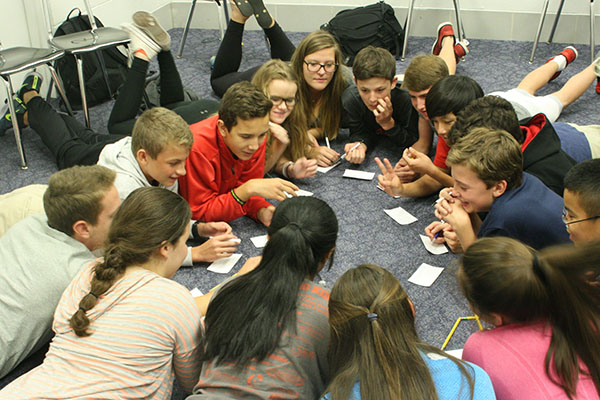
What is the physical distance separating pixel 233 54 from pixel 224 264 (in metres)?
1.70

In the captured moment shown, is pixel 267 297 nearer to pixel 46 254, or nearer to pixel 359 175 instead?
pixel 46 254

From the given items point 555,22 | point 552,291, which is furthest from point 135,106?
point 555,22

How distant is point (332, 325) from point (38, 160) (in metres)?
2.40

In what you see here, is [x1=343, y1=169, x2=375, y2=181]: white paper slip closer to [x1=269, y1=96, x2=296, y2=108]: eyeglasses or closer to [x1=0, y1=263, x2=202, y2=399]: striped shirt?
[x1=269, y1=96, x2=296, y2=108]: eyeglasses

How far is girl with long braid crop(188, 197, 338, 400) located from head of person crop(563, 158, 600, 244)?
2.72 feet

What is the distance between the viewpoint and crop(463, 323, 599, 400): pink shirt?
123 centimetres

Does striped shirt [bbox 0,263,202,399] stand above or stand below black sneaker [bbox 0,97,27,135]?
above

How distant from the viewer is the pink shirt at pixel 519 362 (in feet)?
4.04

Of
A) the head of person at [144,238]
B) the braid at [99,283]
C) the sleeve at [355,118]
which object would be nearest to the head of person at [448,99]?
the sleeve at [355,118]

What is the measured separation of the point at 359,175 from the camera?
2.89 metres

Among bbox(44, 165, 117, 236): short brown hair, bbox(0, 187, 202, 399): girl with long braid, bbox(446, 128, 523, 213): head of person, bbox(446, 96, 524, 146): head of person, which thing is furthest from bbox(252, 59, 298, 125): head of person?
bbox(0, 187, 202, 399): girl with long braid

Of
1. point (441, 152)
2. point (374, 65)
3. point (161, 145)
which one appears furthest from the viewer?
point (374, 65)

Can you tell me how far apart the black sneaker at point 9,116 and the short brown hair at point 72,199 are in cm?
166

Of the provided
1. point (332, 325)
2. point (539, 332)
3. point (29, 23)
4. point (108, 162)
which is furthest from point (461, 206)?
point (29, 23)
